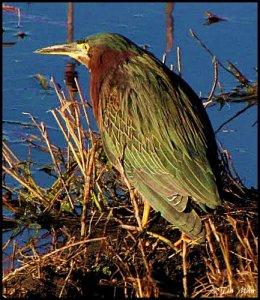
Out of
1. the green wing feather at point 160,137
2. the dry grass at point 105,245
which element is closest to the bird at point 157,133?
the green wing feather at point 160,137

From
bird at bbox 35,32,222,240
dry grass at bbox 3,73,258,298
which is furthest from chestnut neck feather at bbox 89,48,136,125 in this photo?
dry grass at bbox 3,73,258,298

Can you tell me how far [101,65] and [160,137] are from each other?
2.08 ft

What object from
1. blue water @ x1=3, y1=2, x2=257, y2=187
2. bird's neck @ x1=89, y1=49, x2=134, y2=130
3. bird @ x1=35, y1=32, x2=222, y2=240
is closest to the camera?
bird @ x1=35, y1=32, x2=222, y2=240

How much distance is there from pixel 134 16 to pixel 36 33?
3.05ft

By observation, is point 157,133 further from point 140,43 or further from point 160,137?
point 140,43

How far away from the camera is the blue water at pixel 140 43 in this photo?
7086mm

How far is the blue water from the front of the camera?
7086mm

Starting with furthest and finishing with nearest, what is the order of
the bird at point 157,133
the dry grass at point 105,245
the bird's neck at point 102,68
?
the bird's neck at point 102,68 < the bird at point 157,133 < the dry grass at point 105,245

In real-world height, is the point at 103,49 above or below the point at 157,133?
above

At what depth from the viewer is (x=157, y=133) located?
5.46 meters

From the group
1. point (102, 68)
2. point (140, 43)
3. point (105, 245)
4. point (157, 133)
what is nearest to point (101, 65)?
point (102, 68)

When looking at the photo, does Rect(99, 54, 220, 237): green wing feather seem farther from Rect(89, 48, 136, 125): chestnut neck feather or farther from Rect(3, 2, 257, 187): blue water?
Rect(3, 2, 257, 187): blue water

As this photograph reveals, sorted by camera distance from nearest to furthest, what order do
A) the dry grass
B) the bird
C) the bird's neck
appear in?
the dry grass < the bird < the bird's neck

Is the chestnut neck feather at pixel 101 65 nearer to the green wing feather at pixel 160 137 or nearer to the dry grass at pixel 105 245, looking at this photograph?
the green wing feather at pixel 160 137
